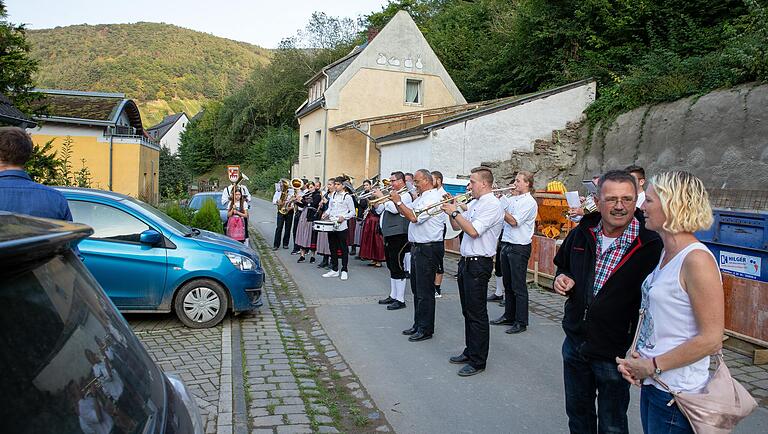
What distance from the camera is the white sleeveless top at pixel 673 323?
2.73 metres

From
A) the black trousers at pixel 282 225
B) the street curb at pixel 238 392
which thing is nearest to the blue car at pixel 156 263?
the street curb at pixel 238 392

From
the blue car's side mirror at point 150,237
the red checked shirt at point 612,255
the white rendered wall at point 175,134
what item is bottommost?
the blue car's side mirror at point 150,237

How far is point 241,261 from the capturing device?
25.9 feet

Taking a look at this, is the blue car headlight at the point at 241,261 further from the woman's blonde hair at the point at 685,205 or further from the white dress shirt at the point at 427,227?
the woman's blonde hair at the point at 685,205

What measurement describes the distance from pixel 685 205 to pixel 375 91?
2914 cm

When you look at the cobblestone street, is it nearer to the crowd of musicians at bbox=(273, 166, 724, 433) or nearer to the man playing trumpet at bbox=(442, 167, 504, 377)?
the man playing trumpet at bbox=(442, 167, 504, 377)

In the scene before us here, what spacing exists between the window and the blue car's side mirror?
25731mm

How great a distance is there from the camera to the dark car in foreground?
1.38 m

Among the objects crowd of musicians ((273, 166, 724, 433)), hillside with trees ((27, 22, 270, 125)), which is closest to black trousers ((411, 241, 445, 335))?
crowd of musicians ((273, 166, 724, 433))

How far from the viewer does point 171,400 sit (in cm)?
211

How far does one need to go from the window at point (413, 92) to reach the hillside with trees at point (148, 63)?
59.8 meters

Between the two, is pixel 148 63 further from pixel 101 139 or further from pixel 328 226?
pixel 328 226

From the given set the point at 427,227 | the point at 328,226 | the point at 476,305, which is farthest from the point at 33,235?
the point at 328,226

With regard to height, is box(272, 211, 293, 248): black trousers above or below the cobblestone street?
above
